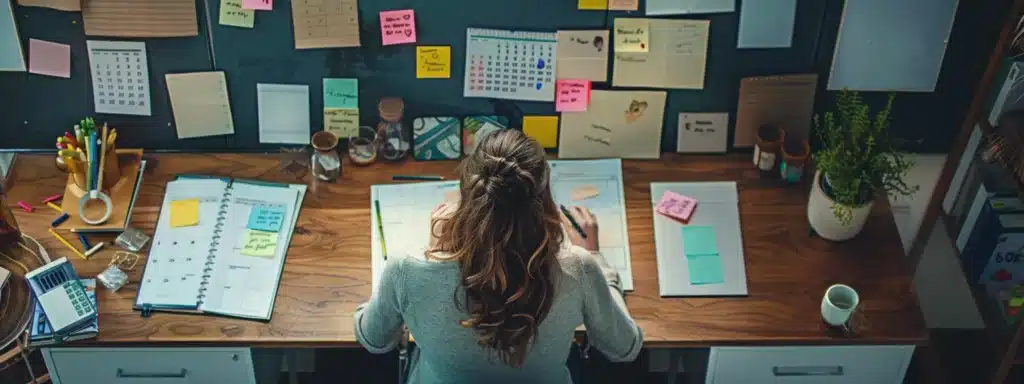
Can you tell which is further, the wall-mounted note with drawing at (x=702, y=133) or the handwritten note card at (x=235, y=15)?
the wall-mounted note with drawing at (x=702, y=133)

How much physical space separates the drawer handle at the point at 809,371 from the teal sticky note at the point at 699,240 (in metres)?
0.27

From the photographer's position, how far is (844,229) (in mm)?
2346

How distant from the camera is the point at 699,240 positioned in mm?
2359

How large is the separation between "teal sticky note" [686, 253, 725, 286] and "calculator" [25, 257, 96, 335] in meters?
1.19

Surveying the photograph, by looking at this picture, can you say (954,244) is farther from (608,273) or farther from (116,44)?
(116,44)

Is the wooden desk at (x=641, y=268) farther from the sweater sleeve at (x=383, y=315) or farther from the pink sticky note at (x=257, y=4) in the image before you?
the pink sticky note at (x=257, y=4)

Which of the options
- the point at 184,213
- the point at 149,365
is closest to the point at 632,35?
the point at 184,213

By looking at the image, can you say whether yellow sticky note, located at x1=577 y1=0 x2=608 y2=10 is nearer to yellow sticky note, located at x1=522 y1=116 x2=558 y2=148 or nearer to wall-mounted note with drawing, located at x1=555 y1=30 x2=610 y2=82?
wall-mounted note with drawing, located at x1=555 y1=30 x2=610 y2=82

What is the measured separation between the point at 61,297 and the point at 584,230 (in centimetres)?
102

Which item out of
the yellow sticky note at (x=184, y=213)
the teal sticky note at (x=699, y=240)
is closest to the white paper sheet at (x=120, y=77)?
the yellow sticky note at (x=184, y=213)

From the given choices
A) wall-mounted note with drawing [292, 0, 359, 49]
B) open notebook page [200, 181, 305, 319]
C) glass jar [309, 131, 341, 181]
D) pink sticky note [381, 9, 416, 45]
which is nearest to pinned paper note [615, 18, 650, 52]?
pink sticky note [381, 9, 416, 45]

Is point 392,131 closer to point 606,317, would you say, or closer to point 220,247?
point 220,247

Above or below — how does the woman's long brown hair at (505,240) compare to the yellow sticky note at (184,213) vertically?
above

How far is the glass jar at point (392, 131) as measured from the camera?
8.07ft
